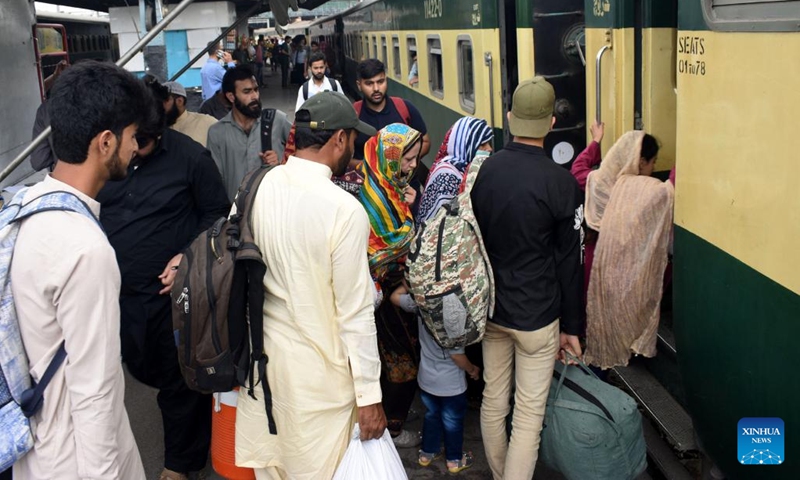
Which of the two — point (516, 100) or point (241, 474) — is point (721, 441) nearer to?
point (516, 100)

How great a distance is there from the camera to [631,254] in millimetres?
4039

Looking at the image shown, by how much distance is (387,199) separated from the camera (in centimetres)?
374

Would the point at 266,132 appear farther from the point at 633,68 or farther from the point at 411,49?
the point at 411,49

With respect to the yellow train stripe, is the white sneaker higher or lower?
lower

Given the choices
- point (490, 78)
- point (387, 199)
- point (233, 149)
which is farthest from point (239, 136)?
point (490, 78)

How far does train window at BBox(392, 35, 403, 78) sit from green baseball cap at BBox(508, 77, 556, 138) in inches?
412

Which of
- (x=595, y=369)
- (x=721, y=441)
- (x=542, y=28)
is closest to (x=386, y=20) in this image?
(x=542, y=28)

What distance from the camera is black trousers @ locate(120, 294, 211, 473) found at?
3.77 m

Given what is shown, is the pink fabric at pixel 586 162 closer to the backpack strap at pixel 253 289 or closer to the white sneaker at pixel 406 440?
the white sneaker at pixel 406 440

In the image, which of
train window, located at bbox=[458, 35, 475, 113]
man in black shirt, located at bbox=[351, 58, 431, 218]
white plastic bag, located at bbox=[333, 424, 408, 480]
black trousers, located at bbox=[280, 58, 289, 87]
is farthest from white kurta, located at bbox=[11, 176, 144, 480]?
black trousers, located at bbox=[280, 58, 289, 87]

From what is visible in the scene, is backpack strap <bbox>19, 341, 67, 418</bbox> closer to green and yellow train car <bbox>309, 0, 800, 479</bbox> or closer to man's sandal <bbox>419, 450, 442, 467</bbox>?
green and yellow train car <bbox>309, 0, 800, 479</bbox>

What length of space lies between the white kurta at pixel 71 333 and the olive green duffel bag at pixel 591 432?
75.3 inches

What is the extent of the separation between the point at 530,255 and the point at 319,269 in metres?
1.07

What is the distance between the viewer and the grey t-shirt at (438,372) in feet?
12.7
